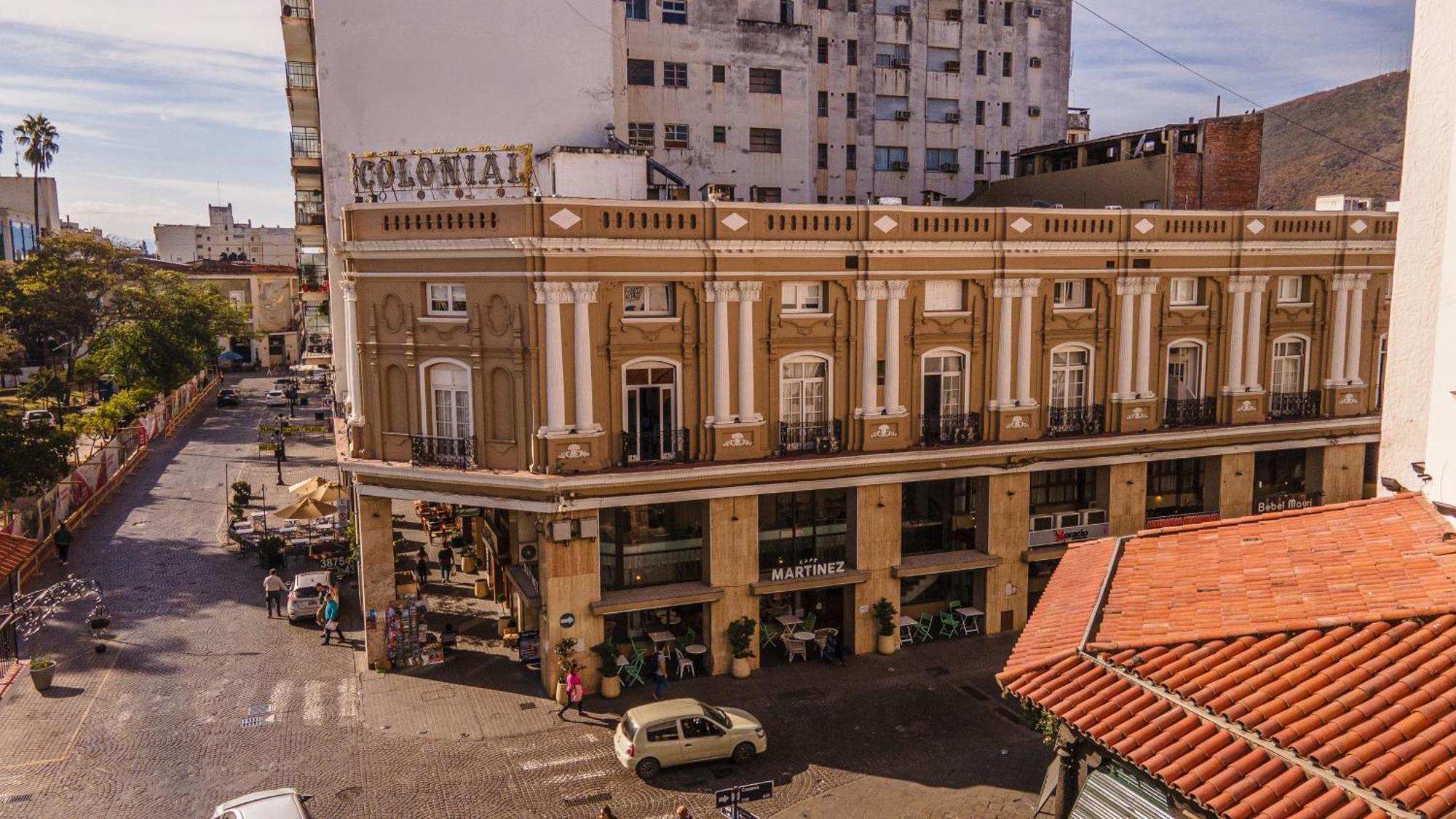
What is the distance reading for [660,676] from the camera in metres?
28.4

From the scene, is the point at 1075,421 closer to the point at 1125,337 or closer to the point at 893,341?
the point at 1125,337

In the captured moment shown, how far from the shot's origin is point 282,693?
28375 millimetres

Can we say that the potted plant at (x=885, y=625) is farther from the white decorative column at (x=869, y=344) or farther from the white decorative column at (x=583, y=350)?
the white decorative column at (x=583, y=350)

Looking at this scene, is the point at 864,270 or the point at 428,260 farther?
the point at 864,270

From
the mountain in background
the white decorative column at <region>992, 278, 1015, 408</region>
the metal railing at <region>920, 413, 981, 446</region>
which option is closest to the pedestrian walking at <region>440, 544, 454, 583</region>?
the metal railing at <region>920, 413, 981, 446</region>

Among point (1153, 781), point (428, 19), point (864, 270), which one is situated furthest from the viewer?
point (428, 19)

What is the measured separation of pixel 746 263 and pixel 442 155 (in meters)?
9.50

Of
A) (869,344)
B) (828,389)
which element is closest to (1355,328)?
(869,344)

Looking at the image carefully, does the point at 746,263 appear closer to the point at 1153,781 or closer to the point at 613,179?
the point at 613,179

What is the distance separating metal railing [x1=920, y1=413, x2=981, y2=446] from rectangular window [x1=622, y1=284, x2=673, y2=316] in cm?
908

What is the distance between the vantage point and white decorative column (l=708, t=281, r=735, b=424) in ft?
94.9

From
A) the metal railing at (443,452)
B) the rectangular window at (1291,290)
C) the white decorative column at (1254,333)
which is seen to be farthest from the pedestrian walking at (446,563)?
the rectangular window at (1291,290)

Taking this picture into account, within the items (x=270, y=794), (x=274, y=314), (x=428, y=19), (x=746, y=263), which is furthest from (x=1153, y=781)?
(x=274, y=314)

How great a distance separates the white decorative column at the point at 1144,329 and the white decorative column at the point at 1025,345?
4.09 meters
